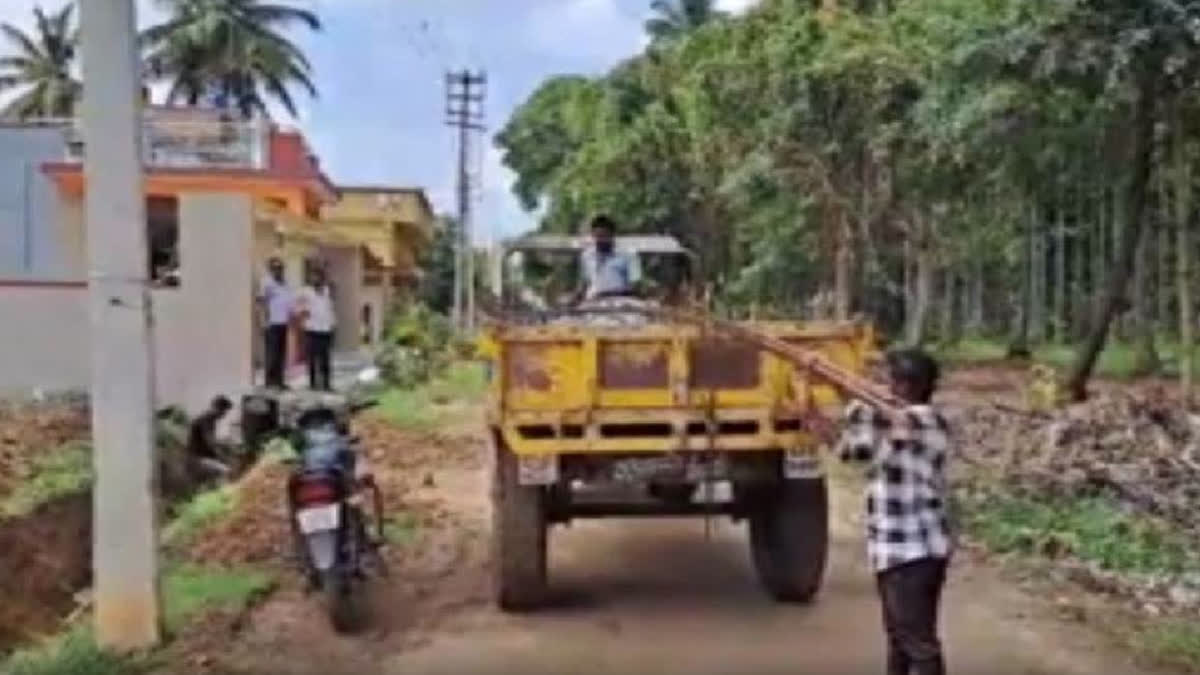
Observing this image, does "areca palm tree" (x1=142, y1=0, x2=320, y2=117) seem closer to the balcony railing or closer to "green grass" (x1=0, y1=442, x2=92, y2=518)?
the balcony railing

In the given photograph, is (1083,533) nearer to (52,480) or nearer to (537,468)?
(537,468)

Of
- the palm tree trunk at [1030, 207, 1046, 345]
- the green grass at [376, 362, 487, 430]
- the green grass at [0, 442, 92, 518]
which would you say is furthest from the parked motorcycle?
the palm tree trunk at [1030, 207, 1046, 345]

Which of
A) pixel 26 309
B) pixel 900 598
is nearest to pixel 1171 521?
pixel 900 598

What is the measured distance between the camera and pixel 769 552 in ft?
33.9

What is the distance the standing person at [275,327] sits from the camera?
22094mm

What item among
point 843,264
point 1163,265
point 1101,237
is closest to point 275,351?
point 843,264

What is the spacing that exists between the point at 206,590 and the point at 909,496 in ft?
16.2

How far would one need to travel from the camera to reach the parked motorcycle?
947 centimetres

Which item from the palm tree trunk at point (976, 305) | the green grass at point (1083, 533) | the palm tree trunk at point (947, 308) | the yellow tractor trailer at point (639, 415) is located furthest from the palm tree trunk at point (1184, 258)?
the palm tree trunk at point (976, 305)

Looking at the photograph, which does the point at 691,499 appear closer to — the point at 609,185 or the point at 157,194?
the point at 157,194

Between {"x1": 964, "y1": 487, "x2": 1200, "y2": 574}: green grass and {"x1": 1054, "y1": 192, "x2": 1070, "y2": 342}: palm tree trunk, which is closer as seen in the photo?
{"x1": 964, "y1": 487, "x2": 1200, "y2": 574}: green grass

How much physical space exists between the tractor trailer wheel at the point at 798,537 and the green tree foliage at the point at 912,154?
861 cm

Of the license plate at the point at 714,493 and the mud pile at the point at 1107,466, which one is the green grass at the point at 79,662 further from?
the mud pile at the point at 1107,466

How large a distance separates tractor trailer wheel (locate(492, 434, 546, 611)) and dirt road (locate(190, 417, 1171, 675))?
19 centimetres
